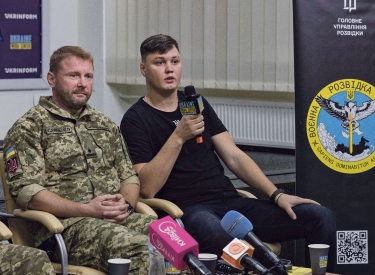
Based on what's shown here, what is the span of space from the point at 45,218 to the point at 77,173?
31cm

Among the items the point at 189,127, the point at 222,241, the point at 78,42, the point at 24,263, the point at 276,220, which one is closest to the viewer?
the point at 222,241

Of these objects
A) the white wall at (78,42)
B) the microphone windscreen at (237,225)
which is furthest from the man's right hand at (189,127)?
the white wall at (78,42)

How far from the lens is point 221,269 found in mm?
2371

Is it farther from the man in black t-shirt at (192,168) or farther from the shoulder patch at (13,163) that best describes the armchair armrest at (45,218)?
the man in black t-shirt at (192,168)

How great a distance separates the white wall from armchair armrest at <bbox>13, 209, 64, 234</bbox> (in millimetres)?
3619

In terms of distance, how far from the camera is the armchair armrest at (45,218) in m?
2.63

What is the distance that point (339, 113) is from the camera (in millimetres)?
3564

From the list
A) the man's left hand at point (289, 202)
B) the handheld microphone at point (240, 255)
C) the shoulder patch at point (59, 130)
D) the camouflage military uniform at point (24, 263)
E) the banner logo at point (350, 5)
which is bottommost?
the camouflage military uniform at point (24, 263)

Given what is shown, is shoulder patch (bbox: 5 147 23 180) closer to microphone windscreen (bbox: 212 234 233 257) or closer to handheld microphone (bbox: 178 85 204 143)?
handheld microphone (bbox: 178 85 204 143)

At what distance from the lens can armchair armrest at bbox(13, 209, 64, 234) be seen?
2627mm

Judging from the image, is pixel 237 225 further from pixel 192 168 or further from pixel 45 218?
pixel 192 168

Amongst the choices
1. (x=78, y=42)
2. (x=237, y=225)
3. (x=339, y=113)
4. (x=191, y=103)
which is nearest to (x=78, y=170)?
(x=191, y=103)

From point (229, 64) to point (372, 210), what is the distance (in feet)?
9.21

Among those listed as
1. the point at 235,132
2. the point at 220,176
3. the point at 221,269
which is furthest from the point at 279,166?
the point at 221,269
